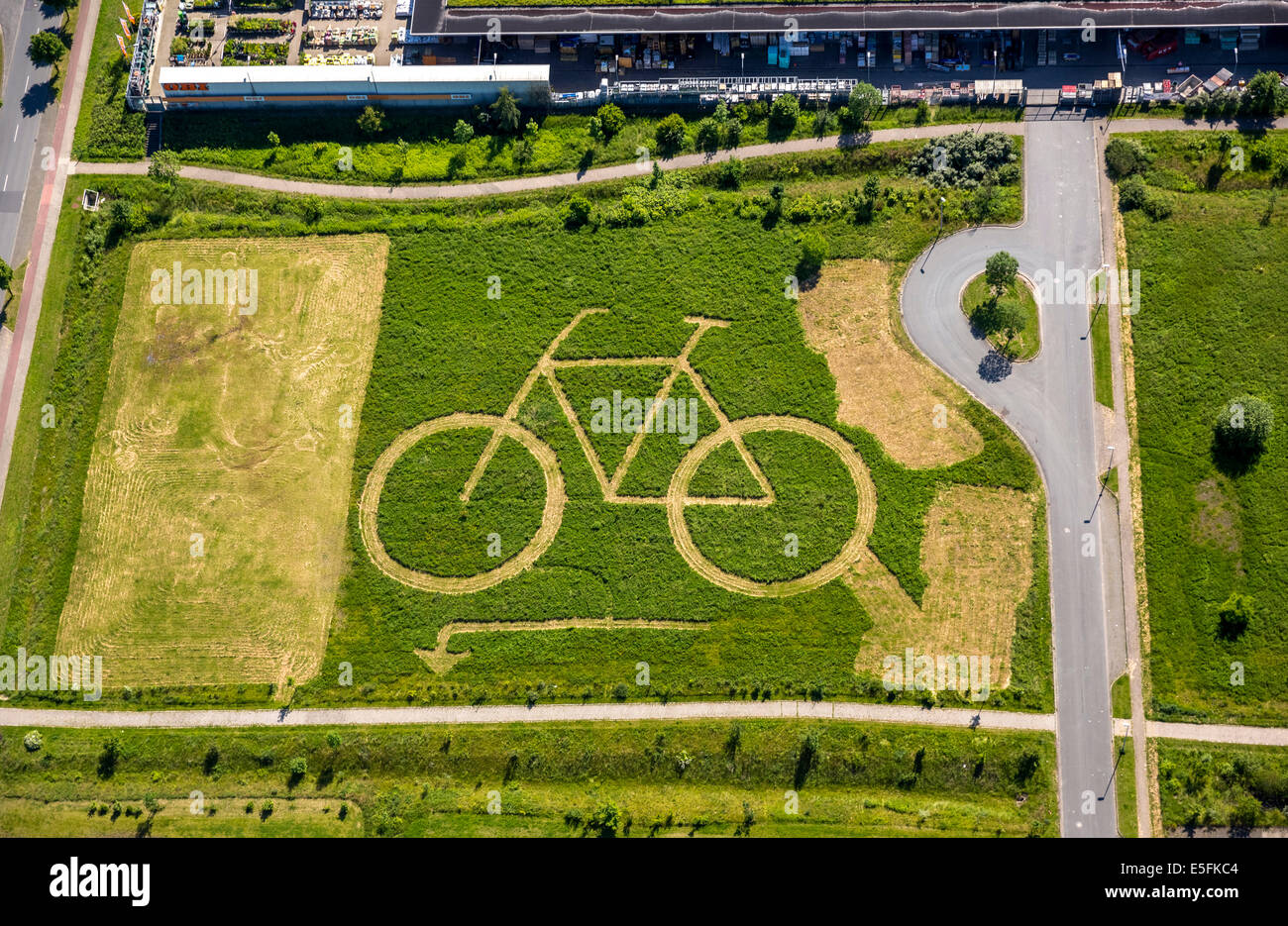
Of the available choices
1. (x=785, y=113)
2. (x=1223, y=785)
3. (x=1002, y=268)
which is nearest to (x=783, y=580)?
(x=1002, y=268)

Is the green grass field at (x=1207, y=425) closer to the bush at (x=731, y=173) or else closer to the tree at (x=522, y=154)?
the bush at (x=731, y=173)

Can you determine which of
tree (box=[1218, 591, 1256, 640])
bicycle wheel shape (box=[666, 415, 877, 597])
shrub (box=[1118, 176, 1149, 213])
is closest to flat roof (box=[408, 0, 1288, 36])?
shrub (box=[1118, 176, 1149, 213])

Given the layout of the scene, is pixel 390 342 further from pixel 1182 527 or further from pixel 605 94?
pixel 1182 527

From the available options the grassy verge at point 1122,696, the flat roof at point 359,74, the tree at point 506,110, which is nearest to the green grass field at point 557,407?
the grassy verge at point 1122,696
